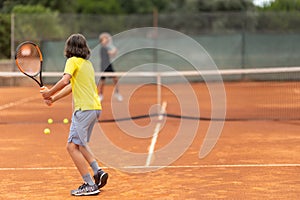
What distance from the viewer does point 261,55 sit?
24703mm

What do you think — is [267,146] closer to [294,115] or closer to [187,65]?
[294,115]

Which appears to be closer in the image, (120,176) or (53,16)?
(120,176)

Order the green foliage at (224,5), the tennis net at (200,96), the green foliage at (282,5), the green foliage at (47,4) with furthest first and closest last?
the green foliage at (224,5) < the green foliage at (282,5) < the green foliage at (47,4) < the tennis net at (200,96)

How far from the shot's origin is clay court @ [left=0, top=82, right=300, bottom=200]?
19.8 ft

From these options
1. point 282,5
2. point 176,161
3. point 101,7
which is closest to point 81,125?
point 176,161

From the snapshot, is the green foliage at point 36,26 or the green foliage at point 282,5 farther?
the green foliage at point 282,5

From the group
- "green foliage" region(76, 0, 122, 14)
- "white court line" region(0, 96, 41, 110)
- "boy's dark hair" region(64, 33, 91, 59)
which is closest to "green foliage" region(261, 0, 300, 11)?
"green foliage" region(76, 0, 122, 14)

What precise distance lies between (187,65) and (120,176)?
18091 mm

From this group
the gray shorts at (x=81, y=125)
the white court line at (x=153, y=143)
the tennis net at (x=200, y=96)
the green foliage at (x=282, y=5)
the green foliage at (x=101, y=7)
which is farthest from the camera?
the green foliage at (x=101, y=7)

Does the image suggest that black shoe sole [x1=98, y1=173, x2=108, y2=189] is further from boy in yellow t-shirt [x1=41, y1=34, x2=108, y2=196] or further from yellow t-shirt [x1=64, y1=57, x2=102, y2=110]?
yellow t-shirt [x1=64, y1=57, x2=102, y2=110]

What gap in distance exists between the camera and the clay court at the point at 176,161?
6.03 metres

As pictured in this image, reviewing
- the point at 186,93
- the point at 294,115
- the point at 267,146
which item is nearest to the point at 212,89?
the point at 186,93

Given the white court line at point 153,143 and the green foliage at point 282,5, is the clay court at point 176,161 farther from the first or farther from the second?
the green foliage at point 282,5

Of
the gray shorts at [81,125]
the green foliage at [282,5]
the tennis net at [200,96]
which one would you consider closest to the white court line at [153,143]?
the tennis net at [200,96]
